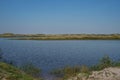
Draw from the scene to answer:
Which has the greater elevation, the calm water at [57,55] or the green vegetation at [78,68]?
the green vegetation at [78,68]

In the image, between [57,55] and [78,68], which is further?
[57,55]

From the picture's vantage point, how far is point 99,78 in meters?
14.8

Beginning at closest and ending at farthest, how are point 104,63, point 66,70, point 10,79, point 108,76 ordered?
point 10,79
point 108,76
point 104,63
point 66,70

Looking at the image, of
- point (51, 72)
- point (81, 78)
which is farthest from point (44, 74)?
point (81, 78)

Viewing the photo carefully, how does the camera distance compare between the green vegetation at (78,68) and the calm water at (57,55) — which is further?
the calm water at (57,55)

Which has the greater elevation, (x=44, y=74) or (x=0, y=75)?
(x=0, y=75)

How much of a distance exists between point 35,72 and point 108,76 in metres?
10.8

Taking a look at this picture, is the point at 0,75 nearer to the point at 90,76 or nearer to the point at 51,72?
the point at 90,76

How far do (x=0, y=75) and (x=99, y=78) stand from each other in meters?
5.90

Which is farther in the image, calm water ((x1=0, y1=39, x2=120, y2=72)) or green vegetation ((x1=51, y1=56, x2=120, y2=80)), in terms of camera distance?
calm water ((x1=0, y1=39, x2=120, y2=72))

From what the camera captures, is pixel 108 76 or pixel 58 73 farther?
pixel 58 73

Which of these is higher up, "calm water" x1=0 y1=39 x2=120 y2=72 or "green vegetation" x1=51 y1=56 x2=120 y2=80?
"green vegetation" x1=51 y1=56 x2=120 y2=80

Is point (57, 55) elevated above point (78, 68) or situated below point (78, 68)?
below

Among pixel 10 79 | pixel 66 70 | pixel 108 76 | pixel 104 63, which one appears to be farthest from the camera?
pixel 66 70
